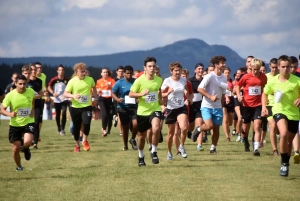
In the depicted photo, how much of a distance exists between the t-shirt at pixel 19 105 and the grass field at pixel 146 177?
37.5 inches

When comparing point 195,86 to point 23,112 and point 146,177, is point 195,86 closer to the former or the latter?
point 23,112

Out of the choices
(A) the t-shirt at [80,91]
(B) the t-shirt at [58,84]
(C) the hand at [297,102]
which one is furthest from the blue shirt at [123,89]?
(C) the hand at [297,102]

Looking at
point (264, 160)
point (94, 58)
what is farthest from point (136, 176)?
point (94, 58)

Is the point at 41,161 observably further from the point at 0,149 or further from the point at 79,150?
the point at 0,149

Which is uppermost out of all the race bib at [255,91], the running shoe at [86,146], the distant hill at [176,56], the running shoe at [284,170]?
the distant hill at [176,56]

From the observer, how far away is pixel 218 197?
35.1 feet

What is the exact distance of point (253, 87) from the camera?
57.6 ft

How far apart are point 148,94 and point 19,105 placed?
8.12 feet

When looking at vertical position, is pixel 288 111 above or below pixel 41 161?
above

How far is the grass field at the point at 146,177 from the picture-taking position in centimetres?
1106

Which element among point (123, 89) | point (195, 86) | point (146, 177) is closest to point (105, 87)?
point (195, 86)

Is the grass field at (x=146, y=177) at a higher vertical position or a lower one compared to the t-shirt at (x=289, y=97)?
lower

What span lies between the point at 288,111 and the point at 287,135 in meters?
0.43

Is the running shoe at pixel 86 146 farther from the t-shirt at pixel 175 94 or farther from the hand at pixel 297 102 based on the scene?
the hand at pixel 297 102
